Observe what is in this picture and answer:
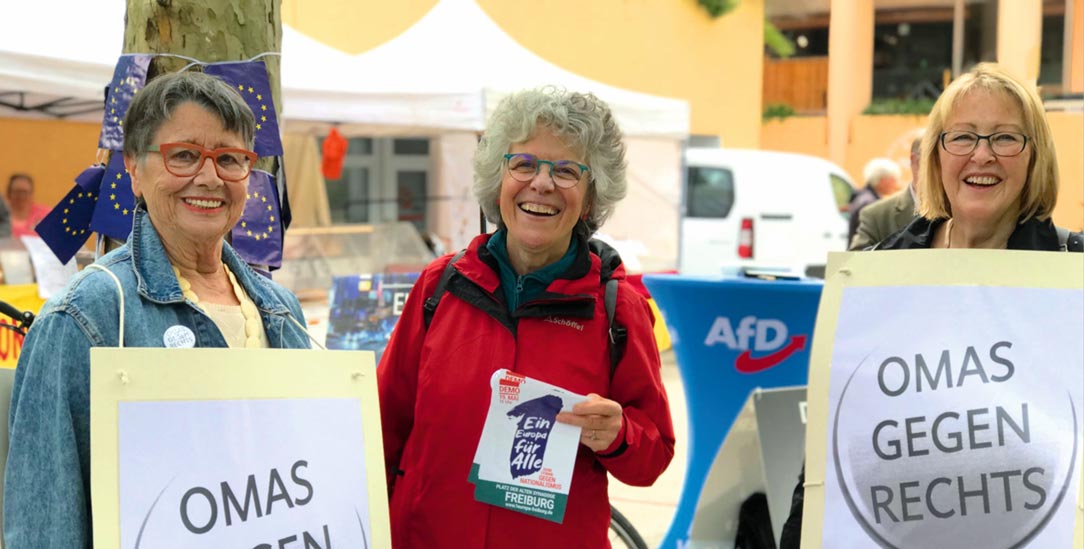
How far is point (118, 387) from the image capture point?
6.15ft

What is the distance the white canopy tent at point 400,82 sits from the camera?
7.41m

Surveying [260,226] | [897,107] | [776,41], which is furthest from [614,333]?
[897,107]

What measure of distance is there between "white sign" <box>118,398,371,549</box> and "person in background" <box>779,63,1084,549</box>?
932mm

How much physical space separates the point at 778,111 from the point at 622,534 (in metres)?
20.7

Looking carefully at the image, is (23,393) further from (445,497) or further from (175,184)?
(445,497)

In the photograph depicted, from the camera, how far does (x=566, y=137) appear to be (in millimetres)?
2410

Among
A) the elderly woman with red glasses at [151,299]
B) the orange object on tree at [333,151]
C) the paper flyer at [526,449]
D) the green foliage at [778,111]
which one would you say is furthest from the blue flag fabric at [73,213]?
the green foliage at [778,111]

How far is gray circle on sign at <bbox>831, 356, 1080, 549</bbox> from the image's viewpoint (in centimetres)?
205

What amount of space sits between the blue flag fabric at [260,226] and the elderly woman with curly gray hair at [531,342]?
837 millimetres

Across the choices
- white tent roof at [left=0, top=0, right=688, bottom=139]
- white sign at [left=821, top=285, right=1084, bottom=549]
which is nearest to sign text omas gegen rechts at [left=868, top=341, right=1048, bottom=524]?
white sign at [left=821, top=285, right=1084, bottom=549]

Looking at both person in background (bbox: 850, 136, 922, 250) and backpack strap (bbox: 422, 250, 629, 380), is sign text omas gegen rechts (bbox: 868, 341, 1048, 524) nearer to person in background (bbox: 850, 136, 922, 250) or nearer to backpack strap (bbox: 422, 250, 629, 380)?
backpack strap (bbox: 422, 250, 629, 380)

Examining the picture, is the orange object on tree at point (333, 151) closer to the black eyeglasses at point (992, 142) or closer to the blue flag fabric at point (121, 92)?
the blue flag fabric at point (121, 92)

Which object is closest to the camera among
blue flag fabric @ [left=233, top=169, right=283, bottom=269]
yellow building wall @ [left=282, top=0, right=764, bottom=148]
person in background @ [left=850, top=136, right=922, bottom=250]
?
blue flag fabric @ [left=233, top=169, right=283, bottom=269]

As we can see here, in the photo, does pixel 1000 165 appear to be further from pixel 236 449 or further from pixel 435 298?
pixel 236 449
